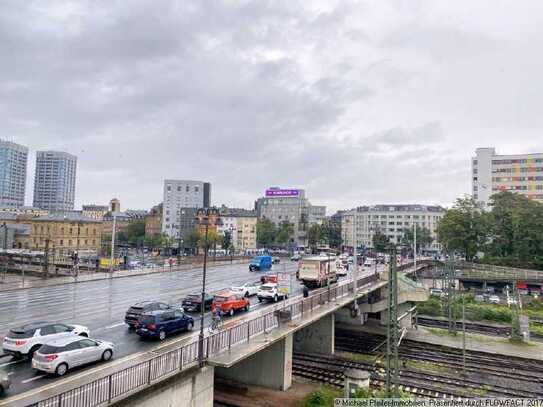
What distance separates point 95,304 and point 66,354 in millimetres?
18169

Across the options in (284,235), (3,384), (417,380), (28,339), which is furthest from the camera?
(284,235)

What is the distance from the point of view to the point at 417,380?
29.6 metres

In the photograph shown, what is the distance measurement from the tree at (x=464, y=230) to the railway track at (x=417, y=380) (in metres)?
63.5

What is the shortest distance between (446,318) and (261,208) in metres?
133

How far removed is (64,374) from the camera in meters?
15.9

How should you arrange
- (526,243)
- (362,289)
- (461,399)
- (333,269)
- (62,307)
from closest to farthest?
(461,399) → (62,307) → (362,289) → (333,269) → (526,243)

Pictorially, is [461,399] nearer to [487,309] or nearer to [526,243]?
[487,309]

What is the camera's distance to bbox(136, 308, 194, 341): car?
69.8 feet

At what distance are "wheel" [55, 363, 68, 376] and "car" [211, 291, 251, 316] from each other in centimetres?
1302

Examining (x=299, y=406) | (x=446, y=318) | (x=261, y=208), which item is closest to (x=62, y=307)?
(x=299, y=406)

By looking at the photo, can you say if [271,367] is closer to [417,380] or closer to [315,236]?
[417,380]

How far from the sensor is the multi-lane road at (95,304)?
17469mm

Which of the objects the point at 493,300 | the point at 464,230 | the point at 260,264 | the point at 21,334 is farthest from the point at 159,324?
the point at 464,230

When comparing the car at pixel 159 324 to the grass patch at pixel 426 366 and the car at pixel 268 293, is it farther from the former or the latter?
the grass patch at pixel 426 366
